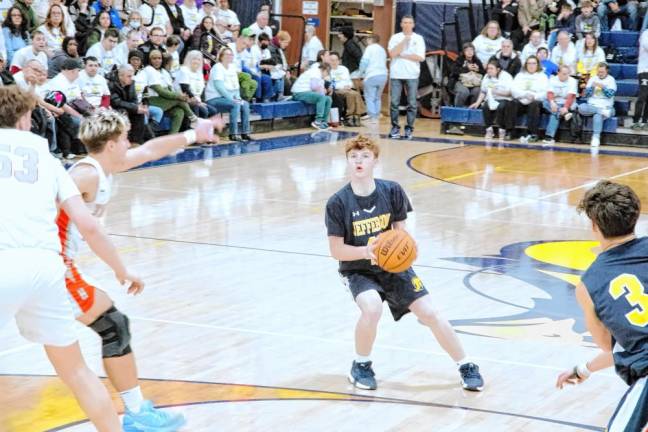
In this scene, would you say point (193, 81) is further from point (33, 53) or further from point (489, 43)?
point (489, 43)

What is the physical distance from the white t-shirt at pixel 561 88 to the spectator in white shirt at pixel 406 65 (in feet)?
7.54

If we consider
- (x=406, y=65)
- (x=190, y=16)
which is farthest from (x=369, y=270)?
(x=190, y=16)

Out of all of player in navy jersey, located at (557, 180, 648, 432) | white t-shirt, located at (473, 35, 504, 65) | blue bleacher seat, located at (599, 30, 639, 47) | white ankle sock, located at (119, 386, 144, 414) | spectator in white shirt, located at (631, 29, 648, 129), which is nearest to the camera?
player in navy jersey, located at (557, 180, 648, 432)

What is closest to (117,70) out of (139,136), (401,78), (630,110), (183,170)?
(139,136)

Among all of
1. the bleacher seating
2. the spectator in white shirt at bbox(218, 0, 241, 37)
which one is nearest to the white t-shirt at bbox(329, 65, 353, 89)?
the spectator in white shirt at bbox(218, 0, 241, 37)

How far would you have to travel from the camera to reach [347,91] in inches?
839

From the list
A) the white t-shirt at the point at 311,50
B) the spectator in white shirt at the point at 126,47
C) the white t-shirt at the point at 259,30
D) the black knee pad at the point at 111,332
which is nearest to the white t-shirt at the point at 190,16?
the white t-shirt at the point at 259,30

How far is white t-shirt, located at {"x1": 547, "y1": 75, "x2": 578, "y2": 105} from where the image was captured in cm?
1889

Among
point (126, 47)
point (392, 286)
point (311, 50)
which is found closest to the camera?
point (392, 286)

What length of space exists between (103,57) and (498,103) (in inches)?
276

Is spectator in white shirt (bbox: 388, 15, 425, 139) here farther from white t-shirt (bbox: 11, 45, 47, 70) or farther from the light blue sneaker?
the light blue sneaker

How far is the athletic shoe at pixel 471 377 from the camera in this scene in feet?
19.5

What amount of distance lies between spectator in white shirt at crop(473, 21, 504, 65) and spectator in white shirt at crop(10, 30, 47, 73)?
8821 mm

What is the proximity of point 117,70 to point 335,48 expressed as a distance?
1043 centimetres
